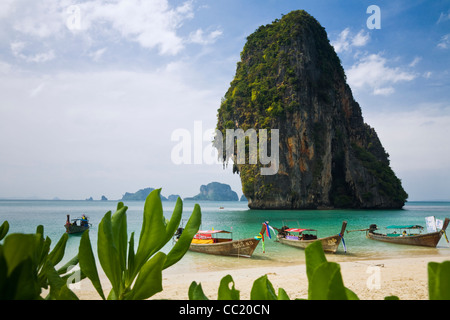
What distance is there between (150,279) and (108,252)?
9 centimetres

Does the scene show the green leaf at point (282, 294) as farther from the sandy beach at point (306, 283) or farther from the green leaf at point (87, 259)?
the sandy beach at point (306, 283)

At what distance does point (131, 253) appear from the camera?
585mm

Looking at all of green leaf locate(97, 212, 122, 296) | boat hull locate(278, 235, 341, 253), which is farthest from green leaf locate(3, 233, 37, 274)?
boat hull locate(278, 235, 341, 253)

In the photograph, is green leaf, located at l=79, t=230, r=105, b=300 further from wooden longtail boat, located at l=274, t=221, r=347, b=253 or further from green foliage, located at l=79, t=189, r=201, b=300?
wooden longtail boat, located at l=274, t=221, r=347, b=253

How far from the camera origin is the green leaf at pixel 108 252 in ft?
1.57

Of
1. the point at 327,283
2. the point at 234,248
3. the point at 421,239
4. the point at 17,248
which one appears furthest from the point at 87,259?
the point at 421,239

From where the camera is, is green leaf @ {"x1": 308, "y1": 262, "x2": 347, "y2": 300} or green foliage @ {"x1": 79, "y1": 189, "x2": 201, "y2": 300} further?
green foliage @ {"x1": 79, "y1": 189, "x2": 201, "y2": 300}

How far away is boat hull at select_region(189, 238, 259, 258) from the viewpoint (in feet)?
38.3

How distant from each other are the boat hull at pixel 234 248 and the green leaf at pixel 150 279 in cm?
1140

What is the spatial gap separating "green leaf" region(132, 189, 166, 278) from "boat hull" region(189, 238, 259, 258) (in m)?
11.4

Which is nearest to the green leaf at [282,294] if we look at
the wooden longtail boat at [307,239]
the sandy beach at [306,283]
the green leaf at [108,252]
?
the green leaf at [108,252]

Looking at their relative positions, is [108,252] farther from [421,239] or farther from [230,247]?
[421,239]
